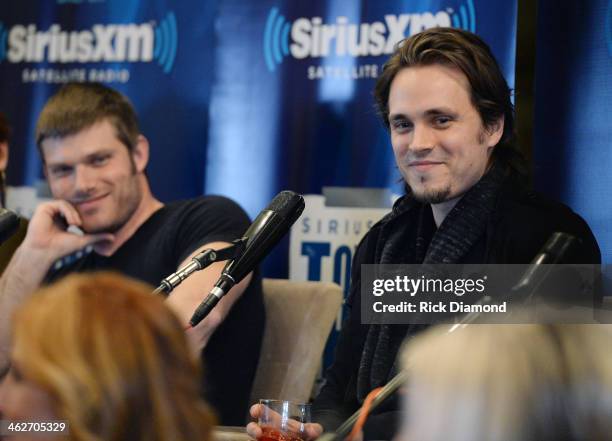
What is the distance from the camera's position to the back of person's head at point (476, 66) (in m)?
2.38

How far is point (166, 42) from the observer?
11.9ft

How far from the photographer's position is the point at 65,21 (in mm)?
3793

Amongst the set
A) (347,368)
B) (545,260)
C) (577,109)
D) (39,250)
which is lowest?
(347,368)

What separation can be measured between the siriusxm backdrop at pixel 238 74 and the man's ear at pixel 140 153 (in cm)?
29

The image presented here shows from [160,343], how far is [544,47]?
2126 mm

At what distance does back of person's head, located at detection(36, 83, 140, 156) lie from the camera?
3162 millimetres

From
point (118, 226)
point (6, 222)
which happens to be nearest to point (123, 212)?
point (118, 226)

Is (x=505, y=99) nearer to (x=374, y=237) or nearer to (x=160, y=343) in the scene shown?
(x=374, y=237)

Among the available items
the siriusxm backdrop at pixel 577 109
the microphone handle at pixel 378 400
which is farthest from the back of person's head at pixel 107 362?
the siriusxm backdrop at pixel 577 109

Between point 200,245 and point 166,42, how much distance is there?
44.0 inches

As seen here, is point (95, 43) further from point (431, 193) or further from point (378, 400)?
point (378, 400)

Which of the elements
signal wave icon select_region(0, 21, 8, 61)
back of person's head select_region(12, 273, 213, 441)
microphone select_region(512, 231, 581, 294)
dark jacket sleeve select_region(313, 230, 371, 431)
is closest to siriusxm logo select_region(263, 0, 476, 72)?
dark jacket sleeve select_region(313, 230, 371, 431)

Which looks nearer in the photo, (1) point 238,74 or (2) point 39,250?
(2) point 39,250

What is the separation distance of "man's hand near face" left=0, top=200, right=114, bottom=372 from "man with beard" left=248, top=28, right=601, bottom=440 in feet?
3.40
